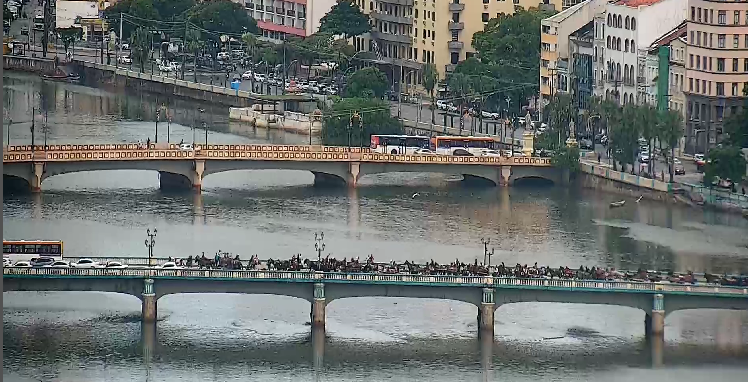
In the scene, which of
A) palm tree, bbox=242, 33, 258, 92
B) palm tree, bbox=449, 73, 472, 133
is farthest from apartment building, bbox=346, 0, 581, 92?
palm tree, bbox=242, 33, 258, 92

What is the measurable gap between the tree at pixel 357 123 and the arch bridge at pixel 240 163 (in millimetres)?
5499

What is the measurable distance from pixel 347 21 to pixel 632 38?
18.7 metres

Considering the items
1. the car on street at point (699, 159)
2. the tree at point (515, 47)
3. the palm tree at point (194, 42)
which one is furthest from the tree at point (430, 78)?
the car on street at point (699, 159)

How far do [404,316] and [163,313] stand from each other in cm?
442

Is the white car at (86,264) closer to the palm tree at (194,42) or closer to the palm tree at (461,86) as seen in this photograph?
the palm tree at (461,86)

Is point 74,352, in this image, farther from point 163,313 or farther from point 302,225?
point 302,225

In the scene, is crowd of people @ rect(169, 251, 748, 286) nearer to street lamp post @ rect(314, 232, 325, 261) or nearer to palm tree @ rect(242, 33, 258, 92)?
street lamp post @ rect(314, 232, 325, 261)

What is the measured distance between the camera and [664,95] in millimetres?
80375

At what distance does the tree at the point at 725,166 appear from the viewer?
73.2 metres

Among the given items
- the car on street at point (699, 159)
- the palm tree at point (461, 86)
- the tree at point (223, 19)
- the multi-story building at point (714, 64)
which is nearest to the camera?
the car on street at point (699, 159)

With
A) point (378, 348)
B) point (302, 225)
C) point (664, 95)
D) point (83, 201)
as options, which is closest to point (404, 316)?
point (378, 348)

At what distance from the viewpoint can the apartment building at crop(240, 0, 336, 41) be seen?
10500cm

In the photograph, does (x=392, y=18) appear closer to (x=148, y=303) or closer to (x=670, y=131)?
(x=670, y=131)

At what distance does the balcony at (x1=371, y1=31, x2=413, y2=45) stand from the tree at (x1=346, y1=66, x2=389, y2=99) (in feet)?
16.7
